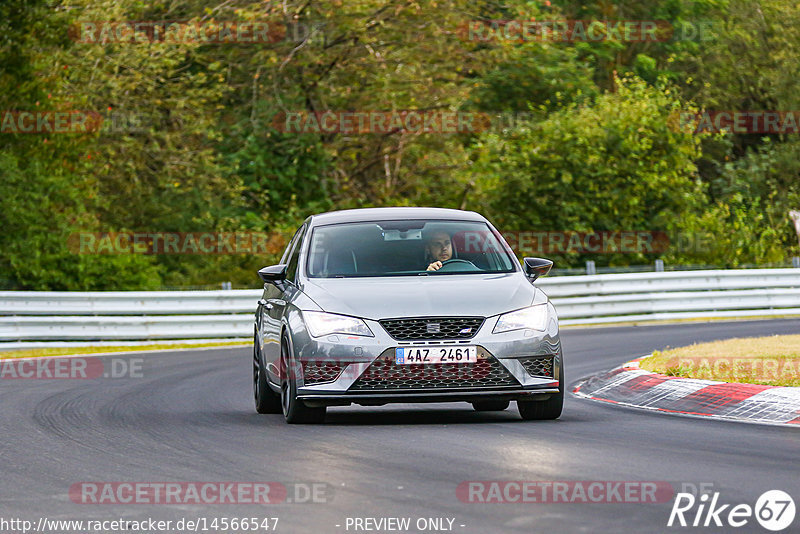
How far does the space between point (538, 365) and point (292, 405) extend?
189 centimetres

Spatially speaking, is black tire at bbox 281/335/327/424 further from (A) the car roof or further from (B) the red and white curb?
(B) the red and white curb

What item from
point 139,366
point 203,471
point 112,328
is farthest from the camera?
point 112,328

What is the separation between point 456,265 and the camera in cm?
1180

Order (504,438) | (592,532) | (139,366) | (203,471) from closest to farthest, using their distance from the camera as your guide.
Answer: (592,532) → (203,471) → (504,438) → (139,366)

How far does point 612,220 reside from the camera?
33031mm

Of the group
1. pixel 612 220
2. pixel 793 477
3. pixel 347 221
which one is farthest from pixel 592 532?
pixel 612 220

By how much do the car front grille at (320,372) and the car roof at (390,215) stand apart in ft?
6.55

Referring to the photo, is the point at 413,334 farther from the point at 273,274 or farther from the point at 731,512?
the point at 731,512

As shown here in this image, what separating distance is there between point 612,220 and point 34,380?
60.0ft

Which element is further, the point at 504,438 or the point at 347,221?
the point at 347,221

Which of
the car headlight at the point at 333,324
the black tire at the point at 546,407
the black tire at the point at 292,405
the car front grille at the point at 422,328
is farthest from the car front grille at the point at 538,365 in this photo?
the black tire at the point at 292,405

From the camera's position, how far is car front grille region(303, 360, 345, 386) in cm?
1067

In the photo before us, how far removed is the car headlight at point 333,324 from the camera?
10.6m

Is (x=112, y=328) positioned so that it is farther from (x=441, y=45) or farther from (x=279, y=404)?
(x=441, y=45)
